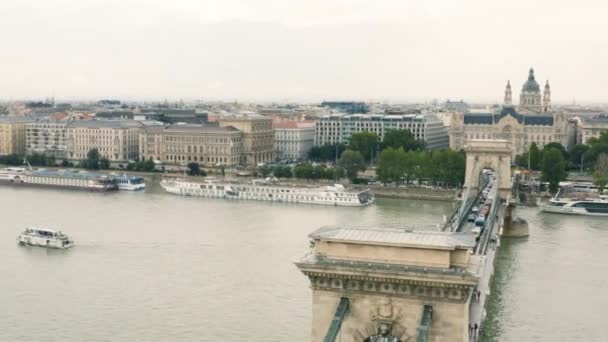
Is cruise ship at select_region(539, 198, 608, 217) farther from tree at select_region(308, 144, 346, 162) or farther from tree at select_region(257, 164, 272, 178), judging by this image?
tree at select_region(308, 144, 346, 162)

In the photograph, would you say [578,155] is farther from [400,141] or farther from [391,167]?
[391,167]

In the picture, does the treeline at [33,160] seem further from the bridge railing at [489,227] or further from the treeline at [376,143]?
the bridge railing at [489,227]

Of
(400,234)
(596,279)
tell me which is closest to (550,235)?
(596,279)

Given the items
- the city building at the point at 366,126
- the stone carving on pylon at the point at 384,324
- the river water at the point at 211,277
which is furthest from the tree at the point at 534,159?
the stone carving on pylon at the point at 384,324

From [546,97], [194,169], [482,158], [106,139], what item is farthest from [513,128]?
[106,139]

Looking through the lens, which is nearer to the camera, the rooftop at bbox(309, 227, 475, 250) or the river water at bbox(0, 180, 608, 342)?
the rooftop at bbox(309, 227, 475, 250)

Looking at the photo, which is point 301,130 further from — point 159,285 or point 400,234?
point 400,234

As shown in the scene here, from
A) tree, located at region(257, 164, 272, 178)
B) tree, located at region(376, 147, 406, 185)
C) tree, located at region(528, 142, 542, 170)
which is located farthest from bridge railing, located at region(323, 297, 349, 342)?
tree, located at region(528, 142, 542, 170)
